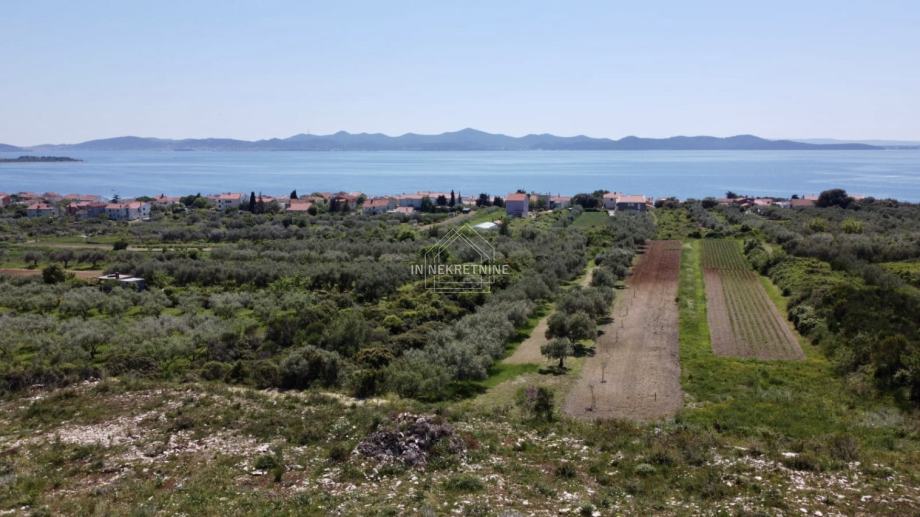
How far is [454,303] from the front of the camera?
1268 inches

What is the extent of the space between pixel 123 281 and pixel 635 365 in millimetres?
31126

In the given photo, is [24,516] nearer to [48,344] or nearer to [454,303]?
[48,344]

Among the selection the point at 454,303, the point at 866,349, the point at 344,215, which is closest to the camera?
the point at 866,349

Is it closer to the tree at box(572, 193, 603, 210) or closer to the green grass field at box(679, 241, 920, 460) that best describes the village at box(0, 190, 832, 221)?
the tree at box(572, 193, 603, 210)

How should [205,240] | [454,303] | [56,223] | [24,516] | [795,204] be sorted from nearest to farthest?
[24,516] < [454,303] < [205,240] < [56,223] < [795,204]

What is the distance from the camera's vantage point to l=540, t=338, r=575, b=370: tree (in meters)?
23.5

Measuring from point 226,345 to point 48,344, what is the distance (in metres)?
7.01

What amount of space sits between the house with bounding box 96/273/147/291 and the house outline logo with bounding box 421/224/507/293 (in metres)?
17.9

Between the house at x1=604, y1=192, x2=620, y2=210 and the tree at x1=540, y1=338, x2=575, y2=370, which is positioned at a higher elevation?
the house at x1=604, y1=192, x2=620, y2=210

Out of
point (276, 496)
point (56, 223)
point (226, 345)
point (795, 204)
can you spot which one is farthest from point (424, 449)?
point (795, 204)

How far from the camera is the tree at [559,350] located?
23469mm

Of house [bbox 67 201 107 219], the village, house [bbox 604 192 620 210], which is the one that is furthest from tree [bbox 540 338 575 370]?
house [bbox 67 201 107 219]

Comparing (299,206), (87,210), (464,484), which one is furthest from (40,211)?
(464,484)

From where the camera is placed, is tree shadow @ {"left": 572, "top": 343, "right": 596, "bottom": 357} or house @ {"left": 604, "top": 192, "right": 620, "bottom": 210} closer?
tree shadow @ {"left": 572, "top": 343, "right": 596, "bottom": 357}
